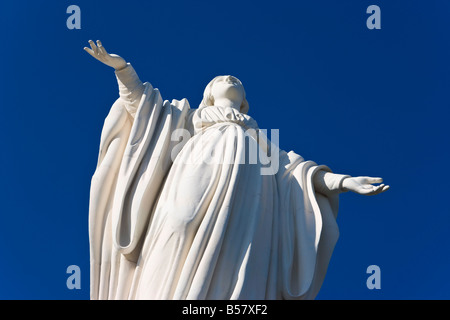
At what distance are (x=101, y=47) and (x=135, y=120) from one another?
114cm

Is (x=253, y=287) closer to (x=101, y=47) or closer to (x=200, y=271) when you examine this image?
(x=200, y=271)

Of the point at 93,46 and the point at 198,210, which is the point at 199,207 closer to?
the point at 198,210

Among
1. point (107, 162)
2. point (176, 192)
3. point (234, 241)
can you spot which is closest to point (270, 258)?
point (234, 241)

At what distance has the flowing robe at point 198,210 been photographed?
34.4 ft

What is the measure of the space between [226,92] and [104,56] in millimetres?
2067

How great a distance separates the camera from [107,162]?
11828mm

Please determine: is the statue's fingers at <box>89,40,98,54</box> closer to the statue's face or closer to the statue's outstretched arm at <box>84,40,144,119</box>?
the statue's outstretched arm at <box>84,40,144,119</box>

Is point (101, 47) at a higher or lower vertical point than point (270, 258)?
higher

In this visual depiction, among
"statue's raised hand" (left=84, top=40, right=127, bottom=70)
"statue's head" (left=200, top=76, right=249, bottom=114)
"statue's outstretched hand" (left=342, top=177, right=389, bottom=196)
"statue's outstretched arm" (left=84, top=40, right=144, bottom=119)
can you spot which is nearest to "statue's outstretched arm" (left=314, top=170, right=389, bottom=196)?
"statue's outstretched hand" (left=342, top=177, right=389, bottom=196)

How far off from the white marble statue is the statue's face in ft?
0.48

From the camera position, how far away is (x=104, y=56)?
11.7m

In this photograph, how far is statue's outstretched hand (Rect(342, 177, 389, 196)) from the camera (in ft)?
36.5
